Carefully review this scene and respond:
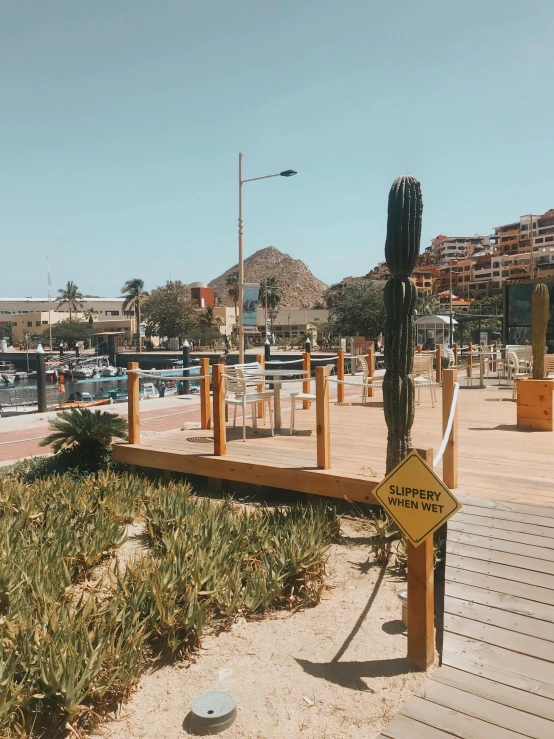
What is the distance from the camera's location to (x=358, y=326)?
54.4 meters

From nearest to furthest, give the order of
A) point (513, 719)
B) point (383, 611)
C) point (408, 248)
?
point (513, 719) → point (383, 611) → point (408, 248)

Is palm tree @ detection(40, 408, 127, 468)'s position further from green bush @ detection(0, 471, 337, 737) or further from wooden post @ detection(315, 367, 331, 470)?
wooden post @ detection(315, 367, 331, 470)

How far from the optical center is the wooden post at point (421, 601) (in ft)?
11.0

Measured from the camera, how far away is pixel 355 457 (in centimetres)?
659

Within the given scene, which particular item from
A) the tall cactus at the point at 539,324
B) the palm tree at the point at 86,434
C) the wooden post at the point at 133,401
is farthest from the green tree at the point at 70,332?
the tall cactus at the point at 539,324

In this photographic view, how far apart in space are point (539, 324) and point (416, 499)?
670 centimetres

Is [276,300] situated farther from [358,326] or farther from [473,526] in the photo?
[473,526]

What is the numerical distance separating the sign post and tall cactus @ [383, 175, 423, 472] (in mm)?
1826

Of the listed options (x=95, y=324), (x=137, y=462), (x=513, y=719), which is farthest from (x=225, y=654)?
(x=95, y=324)

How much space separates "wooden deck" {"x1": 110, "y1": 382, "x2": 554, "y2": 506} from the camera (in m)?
5.55

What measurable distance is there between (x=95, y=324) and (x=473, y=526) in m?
98.0

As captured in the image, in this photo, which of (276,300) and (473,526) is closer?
(473,526)

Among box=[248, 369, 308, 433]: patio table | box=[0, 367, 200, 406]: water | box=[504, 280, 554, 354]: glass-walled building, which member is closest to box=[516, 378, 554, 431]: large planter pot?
box=[248, 369, 308, 433]: patio table

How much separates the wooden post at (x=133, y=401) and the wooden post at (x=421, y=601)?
4722 mm
